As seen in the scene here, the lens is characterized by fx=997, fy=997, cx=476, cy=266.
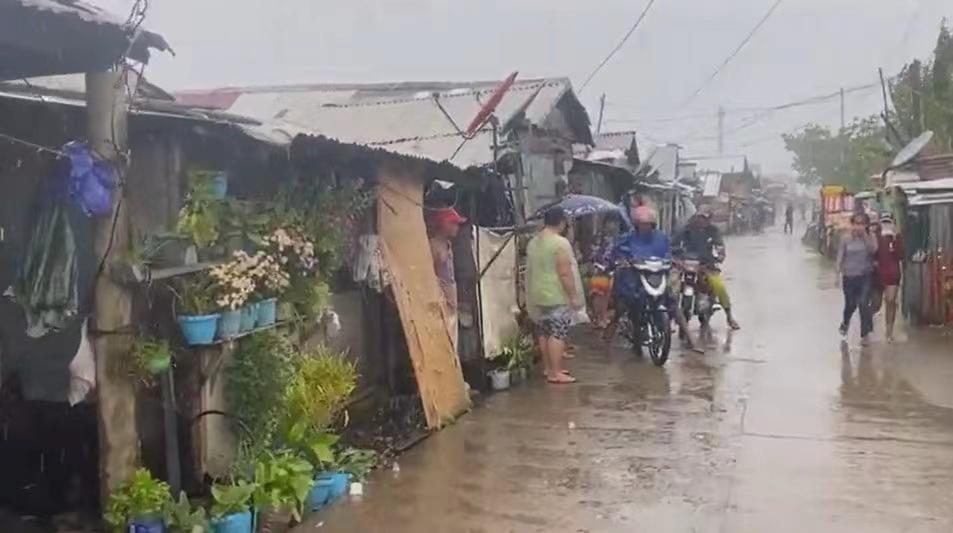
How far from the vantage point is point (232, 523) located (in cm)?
527

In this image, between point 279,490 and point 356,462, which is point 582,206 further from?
point 279,490

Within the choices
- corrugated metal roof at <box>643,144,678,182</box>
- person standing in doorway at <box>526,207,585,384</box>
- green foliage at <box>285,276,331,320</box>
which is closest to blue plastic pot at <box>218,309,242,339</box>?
green foliage at <box>285,276,331,320</box>

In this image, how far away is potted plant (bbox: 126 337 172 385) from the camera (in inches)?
203

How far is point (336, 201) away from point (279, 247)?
1.08 metres

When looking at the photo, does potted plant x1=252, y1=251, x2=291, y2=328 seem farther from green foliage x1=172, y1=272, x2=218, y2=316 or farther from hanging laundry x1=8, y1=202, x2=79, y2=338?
hanging laundry x1=8, y1=202, x2=79, y2=338

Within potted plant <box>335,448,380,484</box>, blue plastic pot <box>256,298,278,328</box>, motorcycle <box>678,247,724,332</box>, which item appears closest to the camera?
blue plastic pot <box>256,298,278,328</box>

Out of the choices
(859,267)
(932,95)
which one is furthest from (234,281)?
(932,95)

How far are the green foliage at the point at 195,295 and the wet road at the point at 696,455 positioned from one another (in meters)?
1.44

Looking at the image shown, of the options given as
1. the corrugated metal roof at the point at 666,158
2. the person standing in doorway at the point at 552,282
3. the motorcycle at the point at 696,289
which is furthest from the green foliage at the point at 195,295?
the corrugated metal roof at the point at 666,158

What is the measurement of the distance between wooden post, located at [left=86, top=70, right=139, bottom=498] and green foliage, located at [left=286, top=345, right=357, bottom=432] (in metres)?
1.31

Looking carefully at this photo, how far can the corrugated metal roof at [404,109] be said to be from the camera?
1262 cm

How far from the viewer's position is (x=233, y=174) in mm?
6715

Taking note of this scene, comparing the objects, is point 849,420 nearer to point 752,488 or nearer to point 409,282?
point 752,488

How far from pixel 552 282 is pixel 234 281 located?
16.0ft
